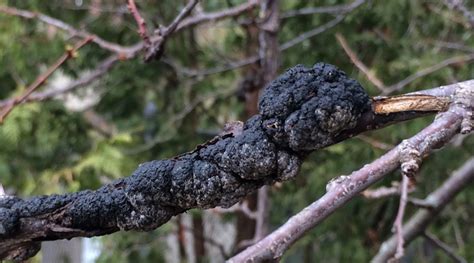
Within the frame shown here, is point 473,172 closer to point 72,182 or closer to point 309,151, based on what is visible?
point 309,151

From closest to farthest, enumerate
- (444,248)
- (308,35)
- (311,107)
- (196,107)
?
(311,107)
(444,248)
(308,35)
(196,107)

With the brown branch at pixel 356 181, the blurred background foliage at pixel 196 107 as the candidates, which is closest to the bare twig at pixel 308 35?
the blurred background foliage at pixel 196 107

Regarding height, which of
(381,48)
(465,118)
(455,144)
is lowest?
(465,118)

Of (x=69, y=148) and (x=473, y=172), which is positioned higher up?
(x=69, y=148)

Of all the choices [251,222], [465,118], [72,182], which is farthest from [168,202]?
[251,222]

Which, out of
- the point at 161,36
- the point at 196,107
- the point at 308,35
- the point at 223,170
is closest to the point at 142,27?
the point at 161,36

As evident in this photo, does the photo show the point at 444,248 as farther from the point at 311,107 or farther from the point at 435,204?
the point at 311,107

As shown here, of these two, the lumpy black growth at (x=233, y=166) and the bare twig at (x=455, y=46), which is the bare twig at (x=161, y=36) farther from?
the bare twig at (x=455, y=46)
